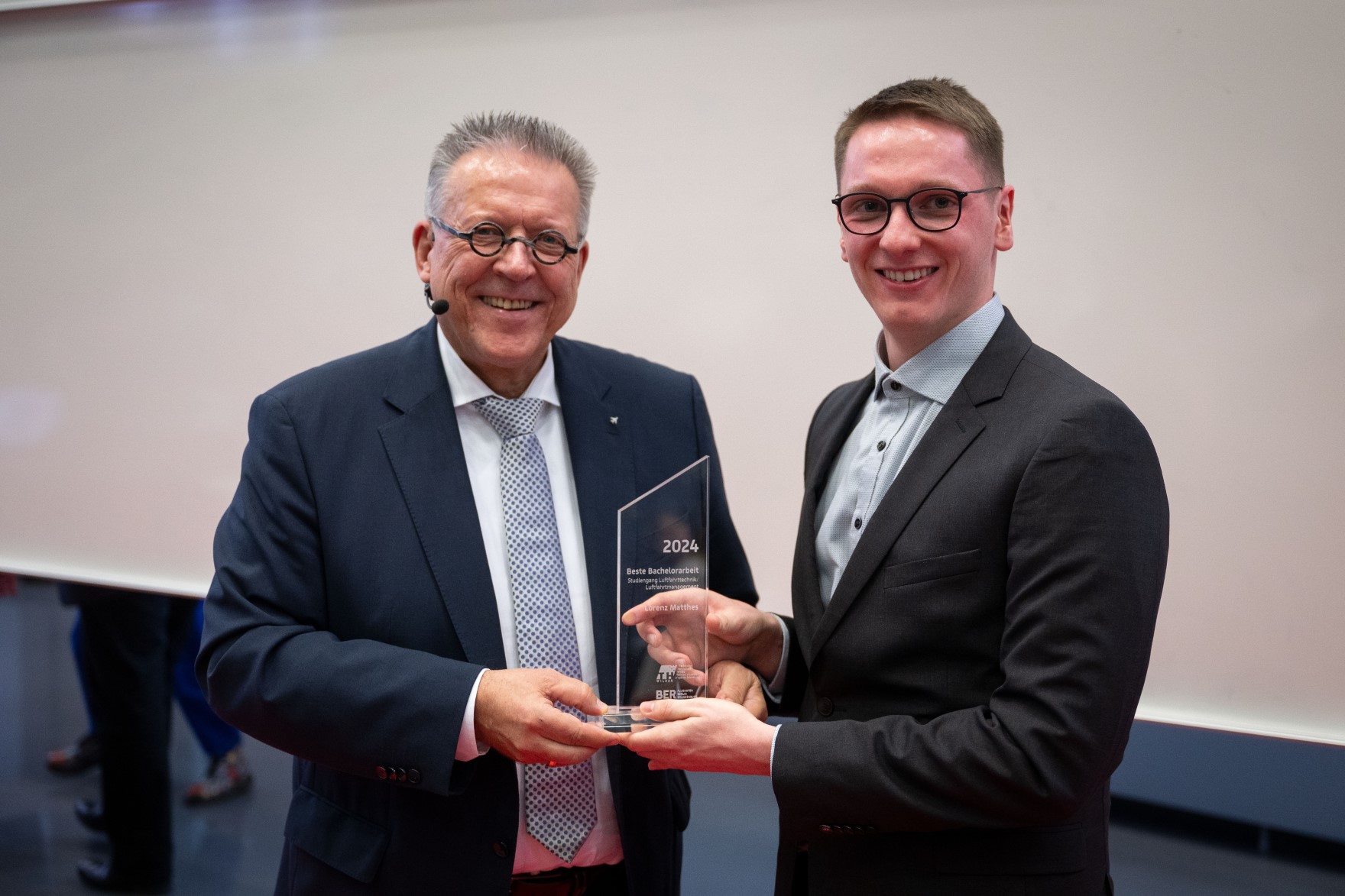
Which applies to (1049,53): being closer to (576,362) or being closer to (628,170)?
(628,170)

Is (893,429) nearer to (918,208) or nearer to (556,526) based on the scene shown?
(918,208)

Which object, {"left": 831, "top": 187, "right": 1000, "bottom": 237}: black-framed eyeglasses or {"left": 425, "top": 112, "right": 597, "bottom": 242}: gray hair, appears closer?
{"left": 831, "top": 187, "right": 1000, "bottom": 237}: black-framed eyeglasses

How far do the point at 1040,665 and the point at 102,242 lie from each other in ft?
11.9

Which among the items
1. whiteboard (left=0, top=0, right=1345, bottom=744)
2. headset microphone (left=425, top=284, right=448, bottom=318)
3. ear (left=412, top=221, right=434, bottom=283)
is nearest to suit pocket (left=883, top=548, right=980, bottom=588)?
headset microphone (left=425, top=284, right=448, bottom=318)

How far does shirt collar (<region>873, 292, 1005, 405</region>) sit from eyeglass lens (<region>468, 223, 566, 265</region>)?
668 millimetres

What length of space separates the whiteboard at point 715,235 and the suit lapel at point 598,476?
43.3 inches

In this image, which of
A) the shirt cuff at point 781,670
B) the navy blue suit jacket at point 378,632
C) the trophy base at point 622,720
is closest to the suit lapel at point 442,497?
the navy blue suit jacket at point 378,632

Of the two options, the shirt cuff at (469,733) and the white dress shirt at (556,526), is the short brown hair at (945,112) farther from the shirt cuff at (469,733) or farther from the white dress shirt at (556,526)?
the shirt cuff at (469,733)

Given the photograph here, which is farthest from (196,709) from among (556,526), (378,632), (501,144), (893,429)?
(893,429)

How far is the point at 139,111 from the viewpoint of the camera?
12.1ft

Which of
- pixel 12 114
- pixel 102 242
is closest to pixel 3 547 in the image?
pixel 102 242

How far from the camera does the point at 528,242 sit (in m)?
1.89

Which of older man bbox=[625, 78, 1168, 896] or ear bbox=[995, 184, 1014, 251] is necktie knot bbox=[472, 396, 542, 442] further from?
ear bbox=[995, 184, 1014, 251]

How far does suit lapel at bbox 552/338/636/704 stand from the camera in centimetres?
190
